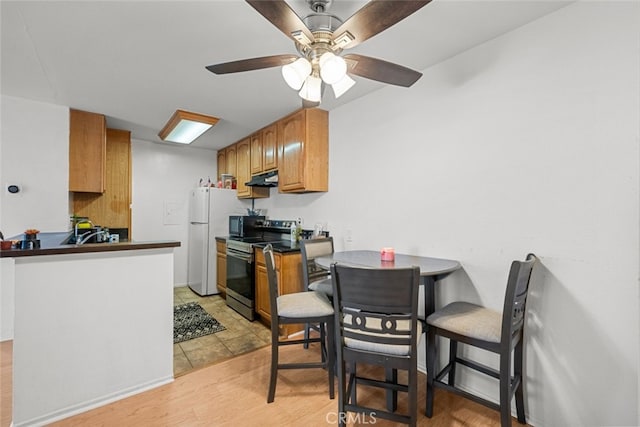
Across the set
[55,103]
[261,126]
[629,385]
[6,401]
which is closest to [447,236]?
[629,385]

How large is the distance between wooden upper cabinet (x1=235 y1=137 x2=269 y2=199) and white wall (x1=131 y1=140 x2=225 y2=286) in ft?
3.28

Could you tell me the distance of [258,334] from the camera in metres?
2.88

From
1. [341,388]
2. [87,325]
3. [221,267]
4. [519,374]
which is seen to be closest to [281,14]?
[341,388]

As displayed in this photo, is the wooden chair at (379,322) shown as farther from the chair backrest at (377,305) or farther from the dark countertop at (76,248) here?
the dark countertop at (76,248)

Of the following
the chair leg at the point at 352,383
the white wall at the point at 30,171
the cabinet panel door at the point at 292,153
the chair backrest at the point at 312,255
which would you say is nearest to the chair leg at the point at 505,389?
the chair leg at the point at 352,383

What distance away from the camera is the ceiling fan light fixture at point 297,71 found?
1390mm

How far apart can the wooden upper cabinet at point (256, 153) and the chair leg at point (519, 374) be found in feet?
10.5

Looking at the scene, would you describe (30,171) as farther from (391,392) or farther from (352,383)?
(391,392)

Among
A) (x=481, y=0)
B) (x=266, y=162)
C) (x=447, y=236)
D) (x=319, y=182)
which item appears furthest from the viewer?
(x=266, y=162)

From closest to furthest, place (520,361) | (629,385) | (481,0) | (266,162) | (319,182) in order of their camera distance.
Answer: (629,385) < (481,0) < (520,361) < (319,182) < (266,162)

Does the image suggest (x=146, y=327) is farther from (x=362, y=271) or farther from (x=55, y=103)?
(x=55, y=103)

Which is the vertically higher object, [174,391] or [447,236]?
[447,236]

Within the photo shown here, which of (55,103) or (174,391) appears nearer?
(174,391)

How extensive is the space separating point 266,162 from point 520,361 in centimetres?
317
